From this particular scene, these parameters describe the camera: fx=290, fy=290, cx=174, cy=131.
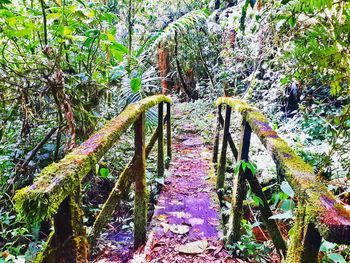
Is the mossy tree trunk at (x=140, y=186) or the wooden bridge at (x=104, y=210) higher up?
the wooden bridge at (x=104, y=210)

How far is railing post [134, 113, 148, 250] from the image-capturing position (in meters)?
2.43

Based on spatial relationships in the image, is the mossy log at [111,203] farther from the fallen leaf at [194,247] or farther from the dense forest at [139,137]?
the fallen leaf at [194,247]

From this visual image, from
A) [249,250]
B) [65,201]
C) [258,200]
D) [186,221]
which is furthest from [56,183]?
[186,221]

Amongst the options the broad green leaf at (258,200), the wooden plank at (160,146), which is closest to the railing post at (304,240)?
the broad green leaf at (258,200)

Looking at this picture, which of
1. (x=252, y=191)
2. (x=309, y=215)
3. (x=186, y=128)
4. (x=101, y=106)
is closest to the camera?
(x=309, y=215)

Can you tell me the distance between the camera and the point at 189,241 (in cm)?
256

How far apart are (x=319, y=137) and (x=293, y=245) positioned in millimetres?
4221

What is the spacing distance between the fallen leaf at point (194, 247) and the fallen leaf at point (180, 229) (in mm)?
183

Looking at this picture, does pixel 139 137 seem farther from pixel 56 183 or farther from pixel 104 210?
pixel 56 183

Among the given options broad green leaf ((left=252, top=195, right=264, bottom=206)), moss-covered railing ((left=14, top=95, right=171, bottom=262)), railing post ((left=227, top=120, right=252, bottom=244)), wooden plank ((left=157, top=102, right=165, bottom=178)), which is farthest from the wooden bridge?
wooden plank ((left=157, top=102, right=165, bottom=178))

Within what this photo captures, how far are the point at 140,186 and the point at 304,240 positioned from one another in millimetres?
1622

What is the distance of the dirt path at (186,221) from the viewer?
239 centimetres

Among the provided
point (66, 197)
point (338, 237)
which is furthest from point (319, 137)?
point (66, 197)

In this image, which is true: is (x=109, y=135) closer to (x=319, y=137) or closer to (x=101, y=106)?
(x=101, y=106)
